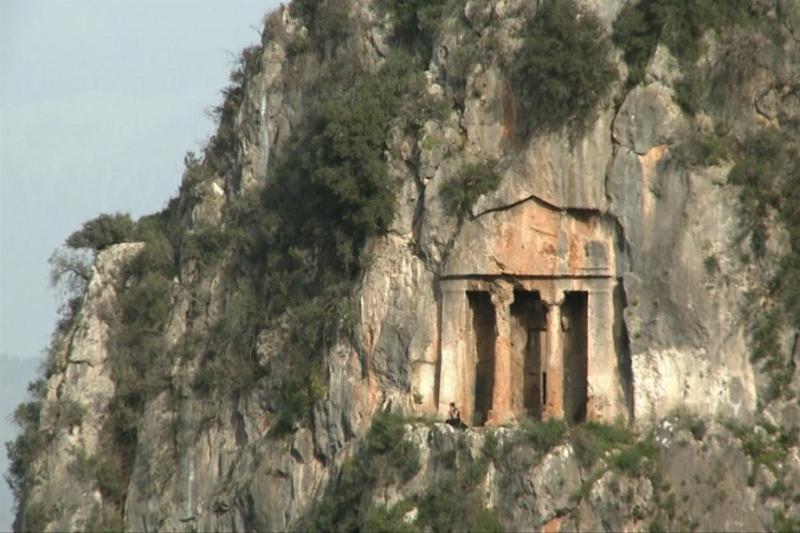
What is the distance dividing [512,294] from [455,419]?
3.20 metres

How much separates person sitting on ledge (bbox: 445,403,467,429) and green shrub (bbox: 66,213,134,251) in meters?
14.7

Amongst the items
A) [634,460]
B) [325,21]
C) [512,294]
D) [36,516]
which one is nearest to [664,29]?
[512,294]

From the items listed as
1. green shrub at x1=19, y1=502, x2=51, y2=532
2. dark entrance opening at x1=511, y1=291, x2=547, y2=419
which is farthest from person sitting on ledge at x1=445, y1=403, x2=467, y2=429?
green shrub at x1=19, y1=502, x2=51, y2=532

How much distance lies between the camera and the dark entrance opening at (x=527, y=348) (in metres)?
58.9

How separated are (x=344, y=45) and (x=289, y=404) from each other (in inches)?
366

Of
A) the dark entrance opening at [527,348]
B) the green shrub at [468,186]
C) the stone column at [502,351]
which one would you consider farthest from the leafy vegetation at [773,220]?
the stone column at [502,351]

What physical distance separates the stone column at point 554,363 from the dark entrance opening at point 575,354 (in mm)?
373

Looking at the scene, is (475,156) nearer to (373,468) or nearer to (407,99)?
(407,99)

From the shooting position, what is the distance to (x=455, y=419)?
57906mm

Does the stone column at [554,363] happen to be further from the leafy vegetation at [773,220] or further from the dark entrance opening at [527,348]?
the leafy vegetation at [773,220]

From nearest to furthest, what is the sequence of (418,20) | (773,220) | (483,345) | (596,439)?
1. (596,439)
2. (773,220)
3. (483,345)
4. (418,20)

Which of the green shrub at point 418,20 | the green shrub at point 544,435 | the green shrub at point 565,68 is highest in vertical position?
the green shrub at point 418,20

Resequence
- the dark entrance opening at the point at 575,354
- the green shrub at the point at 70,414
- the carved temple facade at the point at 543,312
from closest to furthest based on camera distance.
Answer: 1. the carved temple facade at the point at 543,312
2. the dark entrance opening at the point at 575,354
3. the green shrub at the point at 70,414

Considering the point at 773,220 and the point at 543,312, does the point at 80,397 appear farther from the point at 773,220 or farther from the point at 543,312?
the point at 773,220
